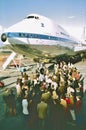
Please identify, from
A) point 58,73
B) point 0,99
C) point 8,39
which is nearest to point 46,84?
point 58,73

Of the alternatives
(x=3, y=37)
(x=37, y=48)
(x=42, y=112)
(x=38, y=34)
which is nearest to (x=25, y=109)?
(x=42, y=112)

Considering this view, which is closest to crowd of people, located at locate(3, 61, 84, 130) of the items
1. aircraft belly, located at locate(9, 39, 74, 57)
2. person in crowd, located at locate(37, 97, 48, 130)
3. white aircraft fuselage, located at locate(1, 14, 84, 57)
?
person in crowd, located at locate(37, 97, 48, 130)

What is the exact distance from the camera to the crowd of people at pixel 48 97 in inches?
115

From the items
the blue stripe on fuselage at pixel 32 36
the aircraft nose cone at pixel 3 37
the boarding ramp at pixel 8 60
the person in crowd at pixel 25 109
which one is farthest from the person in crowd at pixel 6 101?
the blue stripe on fuselage at pixel 32 36

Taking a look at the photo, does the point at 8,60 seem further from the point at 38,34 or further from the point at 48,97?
the point at 48,97

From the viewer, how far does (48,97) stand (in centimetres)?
279

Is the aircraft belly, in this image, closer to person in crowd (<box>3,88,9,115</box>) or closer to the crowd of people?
the crowd of people

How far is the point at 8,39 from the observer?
139 inches

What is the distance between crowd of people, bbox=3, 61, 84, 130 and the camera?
2912 millimetres

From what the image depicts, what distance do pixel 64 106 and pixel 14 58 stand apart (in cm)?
92

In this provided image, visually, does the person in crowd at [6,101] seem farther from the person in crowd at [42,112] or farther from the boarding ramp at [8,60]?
the boarding ramp at [8,60]

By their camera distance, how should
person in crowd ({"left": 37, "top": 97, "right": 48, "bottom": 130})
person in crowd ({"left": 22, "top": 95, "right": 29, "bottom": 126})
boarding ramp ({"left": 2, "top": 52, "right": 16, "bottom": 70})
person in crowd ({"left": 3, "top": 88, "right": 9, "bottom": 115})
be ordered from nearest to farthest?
1. person in crowd ({"left": 37, "top": 97, "right": 48, "bottom": 130})
2. person in crowd ({"left": 22, "top": 95, "right": 29, "bottom": 126})
3. person in crowd ({"left": 3, "top": 88, "right": 9, "bottom": 115})
4. boarding ramp ({"left": 2, "top": 52, "right": 16, "bottom": 70})

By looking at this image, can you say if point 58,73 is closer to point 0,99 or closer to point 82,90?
point 82,90

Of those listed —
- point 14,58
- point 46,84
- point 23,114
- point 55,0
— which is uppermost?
point 55,0
